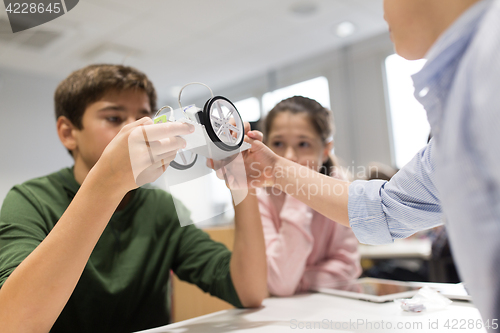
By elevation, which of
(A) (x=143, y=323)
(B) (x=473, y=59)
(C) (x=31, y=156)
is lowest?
(A) (x=143, y=323)

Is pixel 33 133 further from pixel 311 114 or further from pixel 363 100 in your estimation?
pixel 363 100

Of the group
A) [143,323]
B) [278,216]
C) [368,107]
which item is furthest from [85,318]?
[368,107]

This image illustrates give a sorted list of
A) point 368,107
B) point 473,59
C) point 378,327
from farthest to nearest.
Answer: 1. point 368,107
2. point 378,327
3. point 473,59

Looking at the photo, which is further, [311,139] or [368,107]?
[368,107]

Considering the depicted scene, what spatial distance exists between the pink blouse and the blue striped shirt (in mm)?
556

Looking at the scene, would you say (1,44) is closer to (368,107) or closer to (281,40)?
(281,40)

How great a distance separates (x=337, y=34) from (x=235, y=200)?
96.7 inches

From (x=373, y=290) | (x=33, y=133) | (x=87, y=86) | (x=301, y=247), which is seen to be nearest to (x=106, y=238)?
(x=87, y=86)

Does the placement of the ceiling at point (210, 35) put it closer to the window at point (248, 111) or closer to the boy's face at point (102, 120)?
the window at point (248, 111)

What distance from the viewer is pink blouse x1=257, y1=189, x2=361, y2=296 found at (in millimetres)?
813

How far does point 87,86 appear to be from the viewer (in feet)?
2.34

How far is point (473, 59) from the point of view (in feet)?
0.85

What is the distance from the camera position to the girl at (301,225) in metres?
0.81

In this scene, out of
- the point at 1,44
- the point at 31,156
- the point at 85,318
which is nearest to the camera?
the point at 85,318
